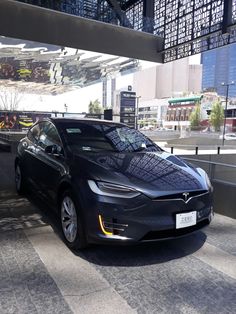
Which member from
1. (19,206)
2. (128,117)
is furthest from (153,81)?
(19,206)

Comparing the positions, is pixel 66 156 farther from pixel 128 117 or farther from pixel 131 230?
pixel 128 117

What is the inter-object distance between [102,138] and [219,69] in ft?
505

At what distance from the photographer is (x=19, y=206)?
586 cm

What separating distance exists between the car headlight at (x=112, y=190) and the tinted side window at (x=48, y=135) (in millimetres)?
1241

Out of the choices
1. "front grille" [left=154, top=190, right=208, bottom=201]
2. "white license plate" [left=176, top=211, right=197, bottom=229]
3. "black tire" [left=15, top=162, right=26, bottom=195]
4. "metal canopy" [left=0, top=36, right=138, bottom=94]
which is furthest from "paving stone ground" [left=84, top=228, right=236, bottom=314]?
"metal canopy" [left=0, top=36, right=138, bottom=94]

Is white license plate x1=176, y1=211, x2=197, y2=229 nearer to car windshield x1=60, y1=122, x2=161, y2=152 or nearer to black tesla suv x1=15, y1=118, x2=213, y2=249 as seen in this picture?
black tesla suv x1=15, y1=118, x2=213, y2=249

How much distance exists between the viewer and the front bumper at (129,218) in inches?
138

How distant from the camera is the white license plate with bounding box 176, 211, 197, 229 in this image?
366cm

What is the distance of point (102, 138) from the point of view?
5031 millimetres

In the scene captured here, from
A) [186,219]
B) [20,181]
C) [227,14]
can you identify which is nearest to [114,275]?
[186,219]

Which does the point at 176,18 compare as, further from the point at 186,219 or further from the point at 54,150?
the point at 186,219

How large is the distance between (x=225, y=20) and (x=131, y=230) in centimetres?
1063

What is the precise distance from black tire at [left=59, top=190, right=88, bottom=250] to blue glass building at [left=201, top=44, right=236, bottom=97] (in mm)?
126451

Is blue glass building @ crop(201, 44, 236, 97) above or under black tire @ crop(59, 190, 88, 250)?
above
